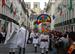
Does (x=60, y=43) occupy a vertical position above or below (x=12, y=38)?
below

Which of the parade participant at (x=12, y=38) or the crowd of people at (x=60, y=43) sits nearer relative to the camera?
the crowd of people at (x=60, y=43)

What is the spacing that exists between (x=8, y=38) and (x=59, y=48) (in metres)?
2.26

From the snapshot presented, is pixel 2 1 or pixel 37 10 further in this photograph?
pixel 37 10

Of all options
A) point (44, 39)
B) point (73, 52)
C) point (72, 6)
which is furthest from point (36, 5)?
point (73, 52)

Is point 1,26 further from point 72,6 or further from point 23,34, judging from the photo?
point 23,34

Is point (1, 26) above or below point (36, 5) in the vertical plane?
below

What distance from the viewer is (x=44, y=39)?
21469 mm

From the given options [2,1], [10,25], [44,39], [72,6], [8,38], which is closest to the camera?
[10,25]

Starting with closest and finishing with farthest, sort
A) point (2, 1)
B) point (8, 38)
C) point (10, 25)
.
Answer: point (10, 25)
point (8, 38)
point (2, 1)

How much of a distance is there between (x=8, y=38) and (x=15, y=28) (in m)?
0.57

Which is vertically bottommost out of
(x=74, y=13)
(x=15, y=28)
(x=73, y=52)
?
(x=73, y=52)

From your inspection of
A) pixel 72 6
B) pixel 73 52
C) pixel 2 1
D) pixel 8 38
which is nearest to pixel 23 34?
pixel 8 38

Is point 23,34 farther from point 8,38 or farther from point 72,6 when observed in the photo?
point 72,6

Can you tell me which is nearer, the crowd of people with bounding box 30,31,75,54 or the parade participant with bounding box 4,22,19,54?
the crowd of people with bounding box 30,31,75,54
